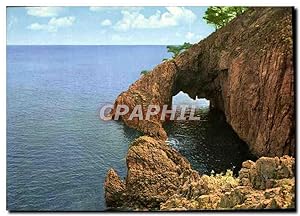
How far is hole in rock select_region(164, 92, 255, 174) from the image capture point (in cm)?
623

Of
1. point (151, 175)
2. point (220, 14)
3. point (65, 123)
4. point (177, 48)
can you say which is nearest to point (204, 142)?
point (151, 175)

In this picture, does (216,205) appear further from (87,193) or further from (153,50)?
(153,50)

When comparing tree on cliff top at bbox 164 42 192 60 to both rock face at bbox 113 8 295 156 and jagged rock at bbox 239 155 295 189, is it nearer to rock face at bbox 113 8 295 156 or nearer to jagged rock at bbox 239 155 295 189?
rock face at bbox 113 8 295 156

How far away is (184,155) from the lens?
20.4 ft

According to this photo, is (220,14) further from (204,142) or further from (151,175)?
(151,175)

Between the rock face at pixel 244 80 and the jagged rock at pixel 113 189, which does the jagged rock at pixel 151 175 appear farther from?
the rock face at pixel 244 80

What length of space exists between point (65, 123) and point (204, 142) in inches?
57.4

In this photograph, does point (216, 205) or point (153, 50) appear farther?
point (153, 50)

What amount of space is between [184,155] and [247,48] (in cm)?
131

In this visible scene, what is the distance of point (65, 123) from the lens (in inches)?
241

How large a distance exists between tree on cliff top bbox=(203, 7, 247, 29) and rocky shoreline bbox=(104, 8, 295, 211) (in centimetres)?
9

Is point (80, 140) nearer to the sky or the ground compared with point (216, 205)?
nearer to the sky

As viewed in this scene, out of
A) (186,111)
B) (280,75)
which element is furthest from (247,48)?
(186,111)
